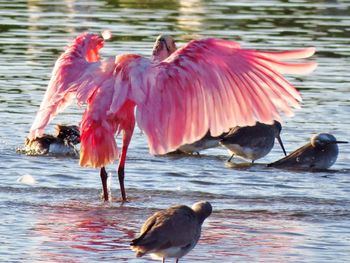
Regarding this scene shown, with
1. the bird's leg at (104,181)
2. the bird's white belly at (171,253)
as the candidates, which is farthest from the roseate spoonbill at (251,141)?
the bird's white belly at (171,253)

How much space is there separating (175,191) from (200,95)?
188 cm

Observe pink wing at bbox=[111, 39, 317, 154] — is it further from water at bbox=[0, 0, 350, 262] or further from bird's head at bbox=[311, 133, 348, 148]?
bird's head at bbox=[311, 133, 348, 148]

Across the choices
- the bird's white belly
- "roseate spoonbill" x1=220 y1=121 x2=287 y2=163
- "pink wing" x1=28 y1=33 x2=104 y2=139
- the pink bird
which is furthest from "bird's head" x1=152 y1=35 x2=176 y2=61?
the bird's white belly

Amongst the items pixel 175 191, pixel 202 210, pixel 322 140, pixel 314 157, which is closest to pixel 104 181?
pixel 175 191

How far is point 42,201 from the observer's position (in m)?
12.2

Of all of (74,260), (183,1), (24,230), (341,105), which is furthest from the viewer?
(183,1)

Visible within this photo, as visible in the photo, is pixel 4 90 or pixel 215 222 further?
pixel 4 90

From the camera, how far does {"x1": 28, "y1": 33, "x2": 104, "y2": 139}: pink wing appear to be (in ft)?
38.5

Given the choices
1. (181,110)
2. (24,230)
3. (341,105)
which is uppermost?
(181,110)

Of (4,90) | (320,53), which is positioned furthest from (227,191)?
(320,53)

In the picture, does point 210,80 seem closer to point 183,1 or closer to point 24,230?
point 24,230

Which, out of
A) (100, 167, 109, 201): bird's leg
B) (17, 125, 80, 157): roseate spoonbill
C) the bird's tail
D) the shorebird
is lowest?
the shorebird

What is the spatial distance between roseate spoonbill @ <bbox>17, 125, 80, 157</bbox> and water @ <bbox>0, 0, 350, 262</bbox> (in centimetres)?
15

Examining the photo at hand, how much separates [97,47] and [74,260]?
128 inches
